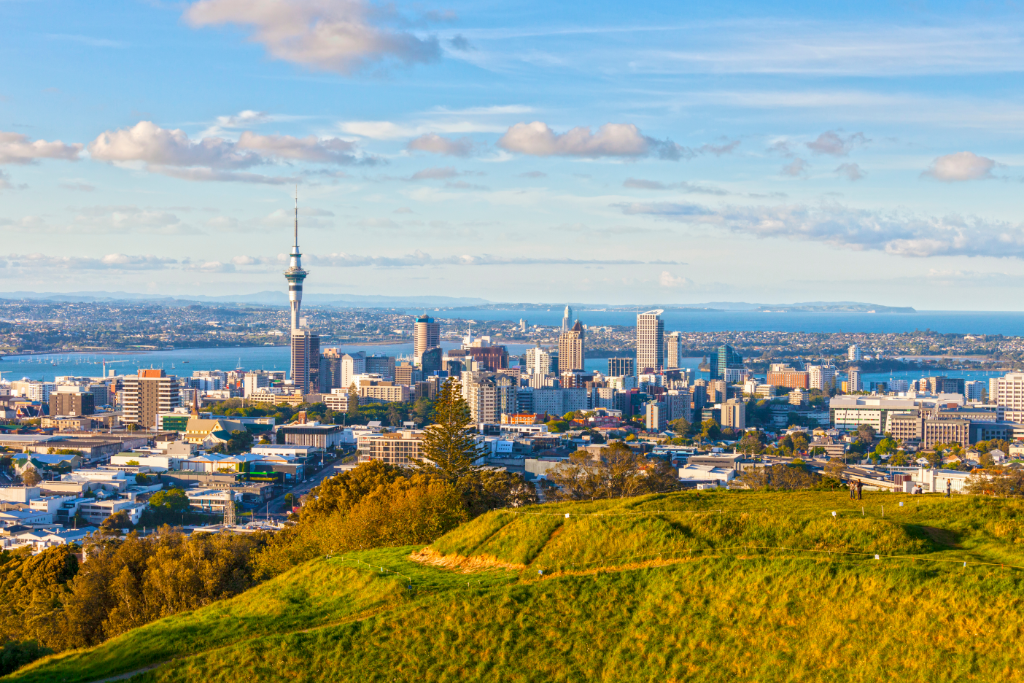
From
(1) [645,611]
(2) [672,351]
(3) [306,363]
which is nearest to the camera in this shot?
(1) [645,611]

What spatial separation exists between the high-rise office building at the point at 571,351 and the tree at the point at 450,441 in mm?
114147

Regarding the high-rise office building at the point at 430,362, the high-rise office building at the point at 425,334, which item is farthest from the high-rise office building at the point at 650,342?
the high-rise office building at the point at 430,362

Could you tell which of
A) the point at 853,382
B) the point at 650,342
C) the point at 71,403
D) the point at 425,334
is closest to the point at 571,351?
the point at 650,342

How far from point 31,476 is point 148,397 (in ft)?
131

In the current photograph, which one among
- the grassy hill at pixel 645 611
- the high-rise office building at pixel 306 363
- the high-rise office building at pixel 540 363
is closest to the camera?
the grassy hill at pixel 645 611

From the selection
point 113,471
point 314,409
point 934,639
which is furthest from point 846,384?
point 934,639

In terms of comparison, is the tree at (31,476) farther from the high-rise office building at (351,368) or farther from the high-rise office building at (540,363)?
the high-rise office building at (540,363)

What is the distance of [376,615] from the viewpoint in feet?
42.4

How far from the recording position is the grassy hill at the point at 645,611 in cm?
1125

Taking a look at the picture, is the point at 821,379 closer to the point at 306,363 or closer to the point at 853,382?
the point at 853,382

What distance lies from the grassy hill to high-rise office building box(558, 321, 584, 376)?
131m

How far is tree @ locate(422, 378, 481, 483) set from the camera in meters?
30.2

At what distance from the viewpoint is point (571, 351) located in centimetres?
14850

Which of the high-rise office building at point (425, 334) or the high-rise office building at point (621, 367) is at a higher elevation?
the high-rise office building at point (425, 334)
